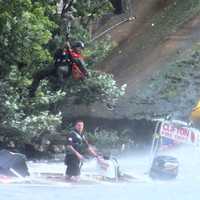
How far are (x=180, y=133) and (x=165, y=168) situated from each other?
4.19ft

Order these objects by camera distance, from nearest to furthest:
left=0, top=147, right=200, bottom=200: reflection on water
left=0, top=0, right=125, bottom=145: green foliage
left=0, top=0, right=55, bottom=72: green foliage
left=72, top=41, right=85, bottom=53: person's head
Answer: left=0, top=147, right=200, bottom=200: reflection on water, left=0, top=0, right=55, bottom=72: green foliage, left=0, top=0, right=125, bottom=145: green foliage, left=72, top=41, right=85, bottom=53: person's head

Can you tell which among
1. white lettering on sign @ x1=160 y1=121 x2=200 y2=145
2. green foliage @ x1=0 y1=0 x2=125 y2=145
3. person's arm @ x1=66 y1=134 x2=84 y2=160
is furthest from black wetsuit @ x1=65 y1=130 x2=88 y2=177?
white lettering on sign @ x1=160 y1=121 x2=200 y2=145

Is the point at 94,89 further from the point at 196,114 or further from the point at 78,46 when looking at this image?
the point at 196,114

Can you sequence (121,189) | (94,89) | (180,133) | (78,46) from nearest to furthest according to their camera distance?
(121,189) < (180,133) < (78,46) < (94,89)

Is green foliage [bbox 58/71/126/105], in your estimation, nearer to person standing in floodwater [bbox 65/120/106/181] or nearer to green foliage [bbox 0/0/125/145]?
green foliage [bbox 0/0/125/145]

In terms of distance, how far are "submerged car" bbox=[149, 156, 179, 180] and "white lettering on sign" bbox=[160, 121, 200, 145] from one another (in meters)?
0.88

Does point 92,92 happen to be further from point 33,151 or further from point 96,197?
point 96,197

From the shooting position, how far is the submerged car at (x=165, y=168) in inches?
648

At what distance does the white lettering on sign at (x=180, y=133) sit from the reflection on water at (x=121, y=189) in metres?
0.62

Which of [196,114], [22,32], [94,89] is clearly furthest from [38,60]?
[196,114]

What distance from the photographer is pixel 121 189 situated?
1398 centimetres

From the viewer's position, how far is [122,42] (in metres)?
25.8

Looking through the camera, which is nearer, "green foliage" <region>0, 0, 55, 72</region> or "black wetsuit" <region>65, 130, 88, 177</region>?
"black wetsuit" <region>65, 130, 88, 177</region>

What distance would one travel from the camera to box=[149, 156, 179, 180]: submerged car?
1645cm
